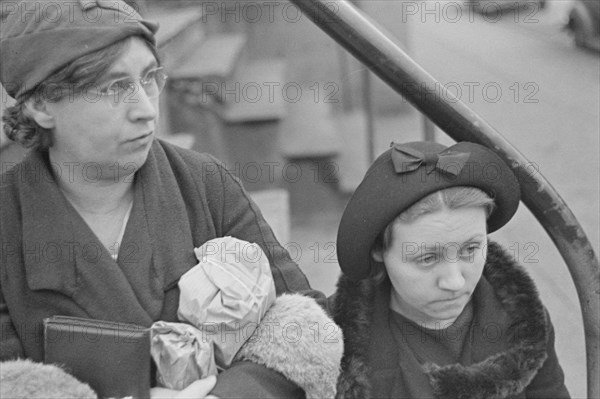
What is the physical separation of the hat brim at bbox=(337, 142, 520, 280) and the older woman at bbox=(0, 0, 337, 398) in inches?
7.4

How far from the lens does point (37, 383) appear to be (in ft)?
4.78

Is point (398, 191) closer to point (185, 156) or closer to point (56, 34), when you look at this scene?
point (185, 156)

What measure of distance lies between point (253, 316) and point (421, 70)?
2.26 feet

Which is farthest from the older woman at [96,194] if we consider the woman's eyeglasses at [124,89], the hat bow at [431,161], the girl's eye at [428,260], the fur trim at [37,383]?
the hat bow at [431,161]

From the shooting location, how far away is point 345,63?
291 inches

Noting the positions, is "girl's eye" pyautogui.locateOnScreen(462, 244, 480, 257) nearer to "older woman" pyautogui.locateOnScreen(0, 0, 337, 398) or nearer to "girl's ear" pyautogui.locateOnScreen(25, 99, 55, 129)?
"older woman" pyautogui.locateOnScreen(0, 0, 337, 398)

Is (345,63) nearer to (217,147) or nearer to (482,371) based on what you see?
(217,147)

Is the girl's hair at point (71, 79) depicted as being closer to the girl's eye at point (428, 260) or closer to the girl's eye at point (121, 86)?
the girl's eye at point (121, 86)

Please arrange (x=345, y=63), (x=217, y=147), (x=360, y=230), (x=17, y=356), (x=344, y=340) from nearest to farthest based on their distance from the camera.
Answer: (x=17, y=356) → (x=360, y=230) → (x=344, y=340) → (x=217, y=147) → (x=345, y=63)

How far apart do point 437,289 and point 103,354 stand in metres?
0.72

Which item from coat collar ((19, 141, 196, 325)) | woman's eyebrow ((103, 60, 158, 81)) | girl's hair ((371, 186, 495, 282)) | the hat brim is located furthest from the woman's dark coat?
girl's hair ((371, 186, 495, 282))

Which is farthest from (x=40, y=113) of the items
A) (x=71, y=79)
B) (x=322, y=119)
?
(x=322, y=119)

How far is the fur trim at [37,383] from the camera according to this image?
145 centimetres

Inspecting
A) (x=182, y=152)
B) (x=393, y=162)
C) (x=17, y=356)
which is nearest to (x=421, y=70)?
(x=393, y=162)
